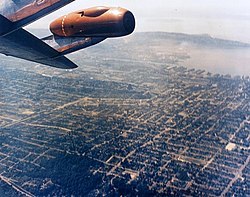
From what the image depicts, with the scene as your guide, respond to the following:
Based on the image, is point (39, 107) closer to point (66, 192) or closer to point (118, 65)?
point (66, 192)

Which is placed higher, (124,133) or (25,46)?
(25,46)

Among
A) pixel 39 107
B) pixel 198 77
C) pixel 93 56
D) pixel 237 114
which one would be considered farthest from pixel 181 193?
pixel 93 56

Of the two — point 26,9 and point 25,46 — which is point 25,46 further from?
point 26,9

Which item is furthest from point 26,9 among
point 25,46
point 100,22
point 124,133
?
point 124,133

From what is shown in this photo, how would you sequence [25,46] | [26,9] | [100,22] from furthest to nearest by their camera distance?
[25,46]
[26,9]
[100,22]

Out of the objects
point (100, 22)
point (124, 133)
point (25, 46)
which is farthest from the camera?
point (124, 133)

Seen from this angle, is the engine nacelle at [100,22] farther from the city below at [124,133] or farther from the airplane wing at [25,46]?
the city below at [124,133]

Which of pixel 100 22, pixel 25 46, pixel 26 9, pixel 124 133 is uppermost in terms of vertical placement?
pixel 26 9
